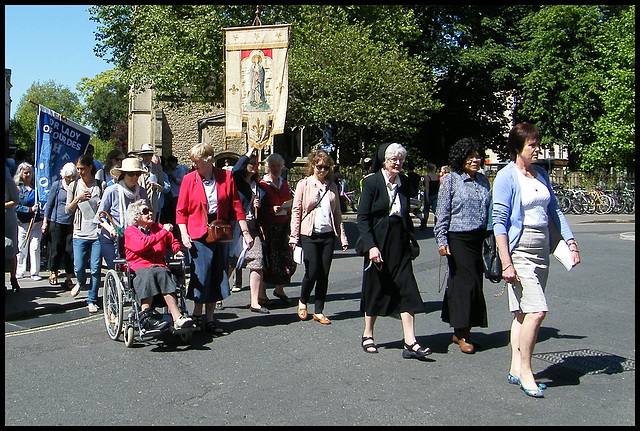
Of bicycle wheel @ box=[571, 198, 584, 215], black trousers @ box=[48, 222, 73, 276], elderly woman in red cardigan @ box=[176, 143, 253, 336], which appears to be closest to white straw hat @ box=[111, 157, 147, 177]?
elderly woman in red cardigan @ box=[176, 143, 253, 336]

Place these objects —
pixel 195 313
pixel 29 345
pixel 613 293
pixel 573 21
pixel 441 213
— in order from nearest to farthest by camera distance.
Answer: pixel 441 213 < pixel 29 345 < pixel 195 313 < pixel 613 293 < pixel 573 21

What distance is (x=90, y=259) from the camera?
29.6ft

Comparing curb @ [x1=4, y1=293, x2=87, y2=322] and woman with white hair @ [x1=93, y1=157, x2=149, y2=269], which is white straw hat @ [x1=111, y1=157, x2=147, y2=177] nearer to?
woman with white hair @ [x1=93, y1=157, x2=149, y2=269]

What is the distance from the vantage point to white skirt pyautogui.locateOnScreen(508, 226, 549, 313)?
16.9 ft

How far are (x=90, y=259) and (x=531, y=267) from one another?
587 cm

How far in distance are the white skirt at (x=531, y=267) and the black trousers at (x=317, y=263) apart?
115 inches

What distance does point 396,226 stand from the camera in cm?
645

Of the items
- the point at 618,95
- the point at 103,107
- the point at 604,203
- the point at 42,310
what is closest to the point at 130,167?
the point at 42,310

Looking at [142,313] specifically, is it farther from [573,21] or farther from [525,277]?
[573,21]

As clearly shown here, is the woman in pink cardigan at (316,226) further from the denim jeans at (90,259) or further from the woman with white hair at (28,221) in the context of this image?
the woman with white hair at (28,221)

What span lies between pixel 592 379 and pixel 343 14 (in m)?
23.1

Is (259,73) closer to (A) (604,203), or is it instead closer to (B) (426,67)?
(A) (604,203)

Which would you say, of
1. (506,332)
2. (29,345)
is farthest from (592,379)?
(29,345)

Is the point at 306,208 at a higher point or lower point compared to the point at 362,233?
higher
